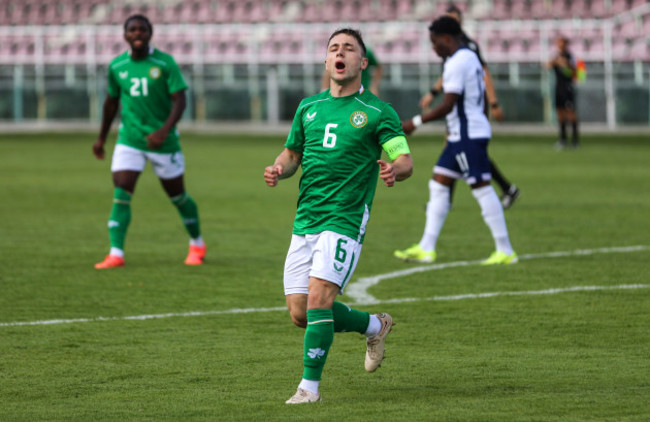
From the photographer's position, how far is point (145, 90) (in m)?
10.1

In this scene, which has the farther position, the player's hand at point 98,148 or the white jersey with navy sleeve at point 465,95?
the player's hand at point 98,148

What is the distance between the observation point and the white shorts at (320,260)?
17.7 ft

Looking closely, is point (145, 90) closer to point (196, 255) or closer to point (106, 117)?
point (106, 117)

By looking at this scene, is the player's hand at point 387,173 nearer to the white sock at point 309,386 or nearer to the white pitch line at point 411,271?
the white sock at point 309,386

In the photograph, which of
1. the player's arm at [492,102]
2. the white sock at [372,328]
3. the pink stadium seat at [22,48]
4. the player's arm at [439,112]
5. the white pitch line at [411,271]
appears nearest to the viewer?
the white sock at [372,328]

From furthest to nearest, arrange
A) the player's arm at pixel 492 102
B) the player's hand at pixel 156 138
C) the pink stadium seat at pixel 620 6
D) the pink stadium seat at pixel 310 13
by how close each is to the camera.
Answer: the pink stadium seat at pixel 310 13, the pink stadium seat at pixel 620 6, the player's arm at pixel 492 102, the player's hand at pixel 156 138

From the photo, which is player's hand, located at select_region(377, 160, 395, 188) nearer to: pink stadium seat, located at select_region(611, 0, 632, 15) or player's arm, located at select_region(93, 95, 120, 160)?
player's arm, located at select_region(93, 95, 120, 160)

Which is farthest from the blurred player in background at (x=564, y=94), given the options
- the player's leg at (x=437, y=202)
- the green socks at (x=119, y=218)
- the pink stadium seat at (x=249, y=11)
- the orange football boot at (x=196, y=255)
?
the green socks at (x=119, y=218)

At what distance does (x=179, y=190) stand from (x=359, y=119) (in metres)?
5.00

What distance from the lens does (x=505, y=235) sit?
33.2 ft

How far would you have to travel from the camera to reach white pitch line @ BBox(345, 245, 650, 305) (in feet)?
28.0

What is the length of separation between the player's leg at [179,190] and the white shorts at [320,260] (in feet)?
15.3

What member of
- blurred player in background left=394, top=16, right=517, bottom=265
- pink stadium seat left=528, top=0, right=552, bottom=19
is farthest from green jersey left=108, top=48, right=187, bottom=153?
pink stadium seat left=528, top=0, right=552, bottom=19

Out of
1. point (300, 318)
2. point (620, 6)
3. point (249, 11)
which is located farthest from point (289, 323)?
point (249, 11)
